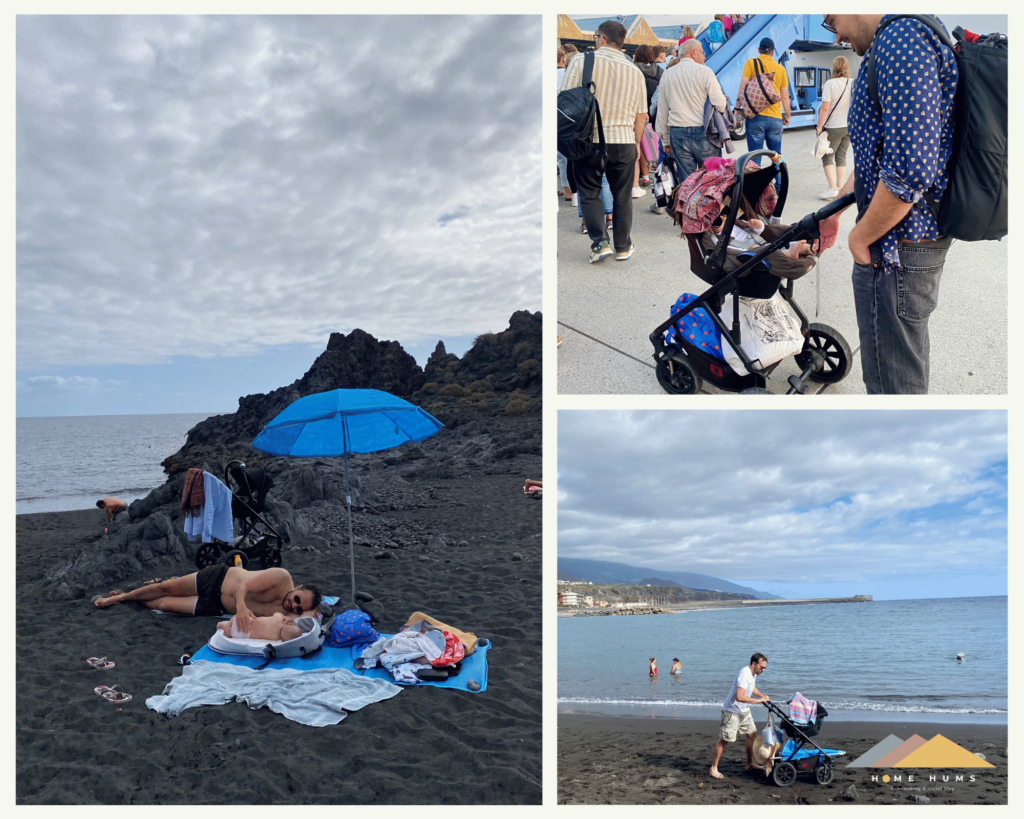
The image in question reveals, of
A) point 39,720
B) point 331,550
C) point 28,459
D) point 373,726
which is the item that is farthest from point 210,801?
point 28,459

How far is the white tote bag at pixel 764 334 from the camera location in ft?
11.6

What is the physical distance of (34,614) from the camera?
5.75m

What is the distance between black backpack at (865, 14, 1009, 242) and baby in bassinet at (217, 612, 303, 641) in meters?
4.40

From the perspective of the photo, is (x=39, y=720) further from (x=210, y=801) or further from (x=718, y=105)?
(x=718, y=105)

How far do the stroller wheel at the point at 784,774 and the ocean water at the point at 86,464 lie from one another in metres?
24.1

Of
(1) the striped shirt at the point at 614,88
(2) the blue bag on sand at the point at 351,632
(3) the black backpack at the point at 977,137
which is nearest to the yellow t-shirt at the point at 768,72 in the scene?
(1) the striped shirt at the point at 614,88

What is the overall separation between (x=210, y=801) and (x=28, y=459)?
50.3m

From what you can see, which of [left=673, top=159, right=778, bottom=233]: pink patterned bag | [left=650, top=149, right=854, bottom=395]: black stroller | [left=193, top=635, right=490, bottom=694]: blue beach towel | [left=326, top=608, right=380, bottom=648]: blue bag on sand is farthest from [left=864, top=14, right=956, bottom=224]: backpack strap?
[left=326, top=608, right=380, bottom=648]: blue bag on sand

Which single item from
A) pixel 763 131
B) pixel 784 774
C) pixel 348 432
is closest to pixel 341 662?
pixel 348 432

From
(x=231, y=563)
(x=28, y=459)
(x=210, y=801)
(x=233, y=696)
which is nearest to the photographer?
(x=210, y=801)

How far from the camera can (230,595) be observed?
5309mm

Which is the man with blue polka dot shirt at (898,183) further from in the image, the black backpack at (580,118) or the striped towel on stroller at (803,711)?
the black backpack at (580,118)

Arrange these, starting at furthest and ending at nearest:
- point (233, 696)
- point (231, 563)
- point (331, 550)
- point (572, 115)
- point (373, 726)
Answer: point (331, 550) → point (231, 563) → point (572, 115) → point (233, 696) → point (373, 726)

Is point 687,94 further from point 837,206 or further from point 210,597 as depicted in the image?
point 210,597
